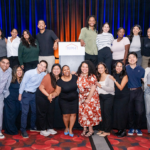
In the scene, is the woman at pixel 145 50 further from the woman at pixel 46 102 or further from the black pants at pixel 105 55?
the woman at pixel 46 102

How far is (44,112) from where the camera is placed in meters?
2.79

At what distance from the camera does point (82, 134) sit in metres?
2.78

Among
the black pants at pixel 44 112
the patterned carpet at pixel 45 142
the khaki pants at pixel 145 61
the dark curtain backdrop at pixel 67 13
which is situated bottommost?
the patterned carpet at pixel 45 142

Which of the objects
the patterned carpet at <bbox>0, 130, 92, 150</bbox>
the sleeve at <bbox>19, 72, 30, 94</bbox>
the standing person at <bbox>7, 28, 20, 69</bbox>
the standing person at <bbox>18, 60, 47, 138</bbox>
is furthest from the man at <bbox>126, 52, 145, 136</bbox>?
the standing person at <bbox>7, 28, 20, 69</bbox>

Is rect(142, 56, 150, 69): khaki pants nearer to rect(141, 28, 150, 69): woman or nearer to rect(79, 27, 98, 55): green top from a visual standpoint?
rect(141, 28, 150, 69): woman

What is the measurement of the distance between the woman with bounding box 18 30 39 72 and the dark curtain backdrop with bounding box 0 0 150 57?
289 cm

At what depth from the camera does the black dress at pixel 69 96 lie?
8.71ft

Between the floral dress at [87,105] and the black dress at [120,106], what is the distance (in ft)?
1.00

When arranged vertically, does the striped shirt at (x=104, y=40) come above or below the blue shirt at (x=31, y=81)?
above

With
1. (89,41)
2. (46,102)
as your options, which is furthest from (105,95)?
(89,41)

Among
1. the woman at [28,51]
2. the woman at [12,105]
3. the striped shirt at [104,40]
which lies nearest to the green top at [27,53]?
the woman at [28,51]

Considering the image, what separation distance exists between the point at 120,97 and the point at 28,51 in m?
1.86

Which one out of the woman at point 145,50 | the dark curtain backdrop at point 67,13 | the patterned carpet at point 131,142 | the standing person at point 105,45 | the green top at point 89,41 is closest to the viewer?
the patterned carpet at point 131,142

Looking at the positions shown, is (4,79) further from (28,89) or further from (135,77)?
(135,77)
